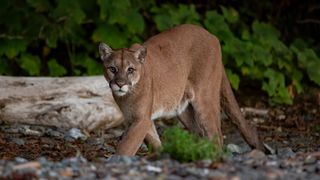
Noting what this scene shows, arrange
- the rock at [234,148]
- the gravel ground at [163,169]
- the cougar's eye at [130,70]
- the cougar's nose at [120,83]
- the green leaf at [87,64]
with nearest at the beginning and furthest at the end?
the gravel ground at [163,169] < the cougar's nose at [120,83] < the cougar's eye at [130,70] < the rock at [234,148] < the green leaf at [87,64]

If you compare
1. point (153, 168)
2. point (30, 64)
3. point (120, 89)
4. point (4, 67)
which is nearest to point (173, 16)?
point (30, 64)

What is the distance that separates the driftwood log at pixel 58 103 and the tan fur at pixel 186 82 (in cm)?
123

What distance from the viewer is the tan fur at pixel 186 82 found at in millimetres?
8672

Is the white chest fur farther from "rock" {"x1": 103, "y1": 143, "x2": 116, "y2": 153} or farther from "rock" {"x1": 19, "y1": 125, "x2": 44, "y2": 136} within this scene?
"rock" {"x1": 19, "y1": 125, "x2": 44, "y2": 136}

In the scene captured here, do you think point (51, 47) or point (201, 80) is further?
point (51, 47)

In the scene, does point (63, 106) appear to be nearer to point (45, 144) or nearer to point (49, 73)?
point (45, 144)

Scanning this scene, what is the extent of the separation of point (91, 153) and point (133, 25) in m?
2.88

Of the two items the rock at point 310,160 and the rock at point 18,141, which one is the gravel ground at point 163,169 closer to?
the rock at point 310,160

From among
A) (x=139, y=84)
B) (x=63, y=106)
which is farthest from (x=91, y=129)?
(x=139, y=84)

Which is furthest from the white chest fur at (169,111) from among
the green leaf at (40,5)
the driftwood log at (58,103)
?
the green leaf at (40,5)

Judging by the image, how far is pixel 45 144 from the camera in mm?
9469

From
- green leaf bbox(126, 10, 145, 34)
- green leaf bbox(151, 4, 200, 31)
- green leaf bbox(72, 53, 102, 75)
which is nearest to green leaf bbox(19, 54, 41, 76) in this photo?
green leaf bbox(72, 53, 102, 75)

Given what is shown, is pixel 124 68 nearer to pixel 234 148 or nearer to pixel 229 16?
pixel 234 148

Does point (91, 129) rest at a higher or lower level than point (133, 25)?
lower
